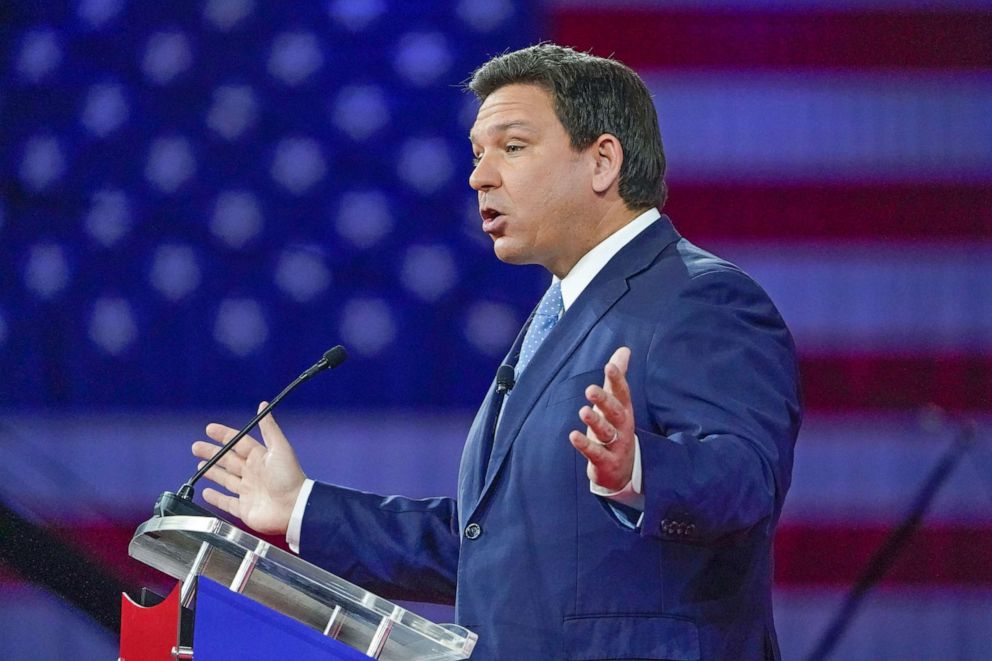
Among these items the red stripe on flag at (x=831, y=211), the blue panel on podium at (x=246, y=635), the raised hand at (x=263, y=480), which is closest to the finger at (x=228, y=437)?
the raised hand at (x=263, y=480)

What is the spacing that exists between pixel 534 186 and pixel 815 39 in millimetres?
1644

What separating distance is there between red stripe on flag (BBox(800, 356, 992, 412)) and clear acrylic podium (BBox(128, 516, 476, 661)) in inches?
81.2

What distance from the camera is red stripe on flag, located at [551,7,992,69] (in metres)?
3.33

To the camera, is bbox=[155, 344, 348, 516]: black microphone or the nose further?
the nose

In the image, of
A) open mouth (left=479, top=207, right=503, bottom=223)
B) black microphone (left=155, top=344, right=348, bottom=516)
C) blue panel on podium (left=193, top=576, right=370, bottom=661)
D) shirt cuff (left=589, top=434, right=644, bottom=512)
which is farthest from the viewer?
open mouth (left=479, top=207, right=503, bottom=223)

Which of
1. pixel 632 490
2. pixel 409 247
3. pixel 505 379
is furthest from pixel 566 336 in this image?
pixel 409 247

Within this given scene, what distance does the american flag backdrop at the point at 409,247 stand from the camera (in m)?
3.30

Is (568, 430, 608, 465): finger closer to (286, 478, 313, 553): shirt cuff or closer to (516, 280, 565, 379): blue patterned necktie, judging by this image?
(516, 280, 565, 379): blue patterned necktie

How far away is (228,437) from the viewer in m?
1.96

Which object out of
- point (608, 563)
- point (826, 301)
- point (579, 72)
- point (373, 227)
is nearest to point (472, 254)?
point (373, 227)

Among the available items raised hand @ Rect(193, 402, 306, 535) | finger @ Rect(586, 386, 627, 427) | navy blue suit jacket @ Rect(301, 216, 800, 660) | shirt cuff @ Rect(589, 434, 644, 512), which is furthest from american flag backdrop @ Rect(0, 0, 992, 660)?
finger @ Rect(586, 386, 627, 427)

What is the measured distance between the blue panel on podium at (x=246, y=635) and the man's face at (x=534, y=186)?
816 mm

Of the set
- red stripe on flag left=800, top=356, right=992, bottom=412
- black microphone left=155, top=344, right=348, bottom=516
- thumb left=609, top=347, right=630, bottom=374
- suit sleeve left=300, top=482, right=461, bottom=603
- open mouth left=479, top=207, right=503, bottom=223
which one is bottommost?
red stripe on flag left=800, top=356, right=992, bottom=412

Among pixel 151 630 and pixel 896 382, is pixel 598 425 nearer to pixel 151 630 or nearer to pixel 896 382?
pixel 151 630
